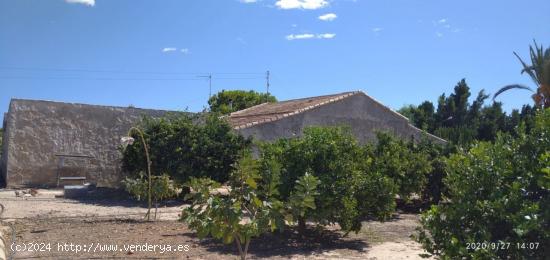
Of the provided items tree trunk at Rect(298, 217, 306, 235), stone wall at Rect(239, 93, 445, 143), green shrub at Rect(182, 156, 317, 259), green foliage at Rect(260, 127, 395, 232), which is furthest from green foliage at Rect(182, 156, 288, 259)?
stone wall at Rect(239, 93, 445, 143)

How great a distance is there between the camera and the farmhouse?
1773 centimetres

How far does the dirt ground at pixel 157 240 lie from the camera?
750cm

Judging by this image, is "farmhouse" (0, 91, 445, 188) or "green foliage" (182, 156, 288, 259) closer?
"green foliage" (182, 156, 288, 259)

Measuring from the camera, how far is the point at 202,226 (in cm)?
545

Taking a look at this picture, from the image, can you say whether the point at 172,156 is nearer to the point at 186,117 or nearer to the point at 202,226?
the point at 186,117

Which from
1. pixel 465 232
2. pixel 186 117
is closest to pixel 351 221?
pixel 465 232

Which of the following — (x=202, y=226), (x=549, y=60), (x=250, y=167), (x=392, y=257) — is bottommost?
(x=392, y=257)

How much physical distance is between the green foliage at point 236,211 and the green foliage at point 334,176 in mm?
2544

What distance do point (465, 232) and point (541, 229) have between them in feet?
1.88

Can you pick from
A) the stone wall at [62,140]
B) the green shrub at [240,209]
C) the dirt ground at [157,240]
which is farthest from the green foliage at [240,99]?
the green shrub at [240,209]

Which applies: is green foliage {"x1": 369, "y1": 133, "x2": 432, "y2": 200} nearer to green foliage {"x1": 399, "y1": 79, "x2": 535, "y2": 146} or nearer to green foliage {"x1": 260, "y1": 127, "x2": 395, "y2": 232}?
green foliage {"x1": 260, "y1": 127, "x2": 395, "y2": 232}

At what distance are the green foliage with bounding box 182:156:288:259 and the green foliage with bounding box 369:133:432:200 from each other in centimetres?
615

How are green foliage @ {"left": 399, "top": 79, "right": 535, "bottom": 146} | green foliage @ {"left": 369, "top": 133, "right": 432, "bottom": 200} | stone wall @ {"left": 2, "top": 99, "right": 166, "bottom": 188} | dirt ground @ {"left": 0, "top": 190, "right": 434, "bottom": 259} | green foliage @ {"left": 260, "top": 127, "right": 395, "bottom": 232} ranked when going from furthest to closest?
green foliage @ {"left": 399, "top": 79, "right": 535, "bottom": 146} → stone wall @ {"left": 2, "top": 99, "right": 166, "bottom": 188} → green foliage @ {"left": 369, "top": 133, "right": 432, "bottom": 200} → green foliage @ {"left": 260, "top": 127, "right": 395, "bottom": 232} → dirt ground @ {"left": 0, "top": 190, "right": 434, "bottom": 259}

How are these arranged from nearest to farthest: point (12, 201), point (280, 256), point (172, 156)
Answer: point (280, 256) → point (12, 201) → point (172, 156)
